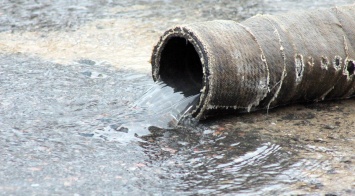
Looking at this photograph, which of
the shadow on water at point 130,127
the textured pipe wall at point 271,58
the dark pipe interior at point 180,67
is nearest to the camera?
the shadow on water at point 130,127

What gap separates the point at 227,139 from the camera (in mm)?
4730

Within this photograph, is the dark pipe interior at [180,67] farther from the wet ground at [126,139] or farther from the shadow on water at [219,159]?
the shadow on water at [219,159]

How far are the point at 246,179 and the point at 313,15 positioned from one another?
1.93m

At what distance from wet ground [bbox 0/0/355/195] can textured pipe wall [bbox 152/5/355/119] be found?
16cm

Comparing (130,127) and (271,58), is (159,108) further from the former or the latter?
(271,58)

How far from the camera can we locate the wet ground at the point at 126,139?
13.3 ft

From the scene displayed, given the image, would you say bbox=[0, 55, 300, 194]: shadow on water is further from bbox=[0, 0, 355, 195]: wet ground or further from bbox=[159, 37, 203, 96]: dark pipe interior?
bbox=[159, 37, 203, 96]: dark pipe interior

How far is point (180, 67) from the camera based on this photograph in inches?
217

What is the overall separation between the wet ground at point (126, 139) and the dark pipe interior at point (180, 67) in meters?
0.37

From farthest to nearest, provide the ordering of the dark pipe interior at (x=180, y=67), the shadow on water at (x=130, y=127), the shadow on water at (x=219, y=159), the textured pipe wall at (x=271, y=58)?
1. the dark pipe interior at (x=180, y=67)
2. the textured pipe wall at (x=271, y=58)
3. the shadow on water at (x=130, y=127)
4. the shadow on water at (x=219, y=159)

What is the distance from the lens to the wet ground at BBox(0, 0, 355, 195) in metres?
4.05

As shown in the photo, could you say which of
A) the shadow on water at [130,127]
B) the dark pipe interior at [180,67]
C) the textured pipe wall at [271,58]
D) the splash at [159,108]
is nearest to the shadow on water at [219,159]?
the shadow on water at [130,127]

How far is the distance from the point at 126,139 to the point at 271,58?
49.5 inches

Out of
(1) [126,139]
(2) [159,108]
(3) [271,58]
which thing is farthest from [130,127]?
(3) [271,58]
